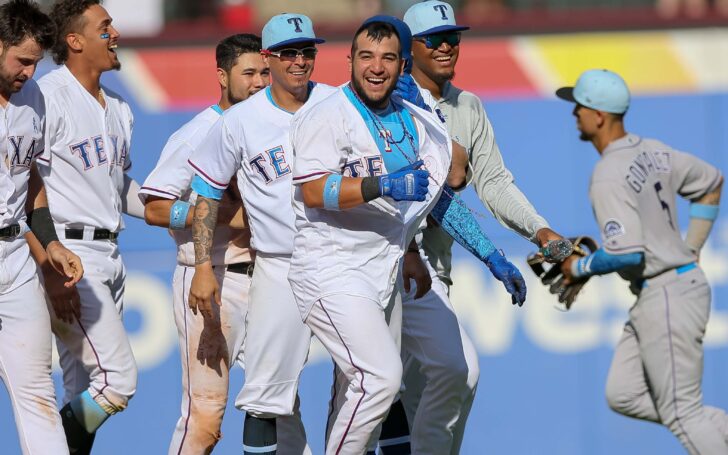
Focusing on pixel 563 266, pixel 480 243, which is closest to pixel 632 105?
pixel 563 266

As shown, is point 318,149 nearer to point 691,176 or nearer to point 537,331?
point 691,176

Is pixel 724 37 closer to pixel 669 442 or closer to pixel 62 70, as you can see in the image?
pixel 669 442

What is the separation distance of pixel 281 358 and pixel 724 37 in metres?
4.45

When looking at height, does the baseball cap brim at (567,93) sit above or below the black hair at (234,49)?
below

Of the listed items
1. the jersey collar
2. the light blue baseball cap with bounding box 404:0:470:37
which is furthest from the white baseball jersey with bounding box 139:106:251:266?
the jersey collar

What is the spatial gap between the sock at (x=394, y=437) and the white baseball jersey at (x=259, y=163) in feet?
3.31

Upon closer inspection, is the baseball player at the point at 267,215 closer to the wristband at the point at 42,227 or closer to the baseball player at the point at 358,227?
the baseball player at the point at 358,227

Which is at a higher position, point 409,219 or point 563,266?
point 409,219

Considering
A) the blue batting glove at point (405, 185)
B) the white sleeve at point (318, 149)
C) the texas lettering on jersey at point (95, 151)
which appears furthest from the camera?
the texas lettering on jersey at point (95, 151)

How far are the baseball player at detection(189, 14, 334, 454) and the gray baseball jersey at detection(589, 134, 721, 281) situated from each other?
1620 millimetres

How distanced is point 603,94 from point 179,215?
2.26 metres

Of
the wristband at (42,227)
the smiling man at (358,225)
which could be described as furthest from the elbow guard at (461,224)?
the wristband at (42,227)

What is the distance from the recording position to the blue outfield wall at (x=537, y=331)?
8.31 meters

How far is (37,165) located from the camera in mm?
5758
